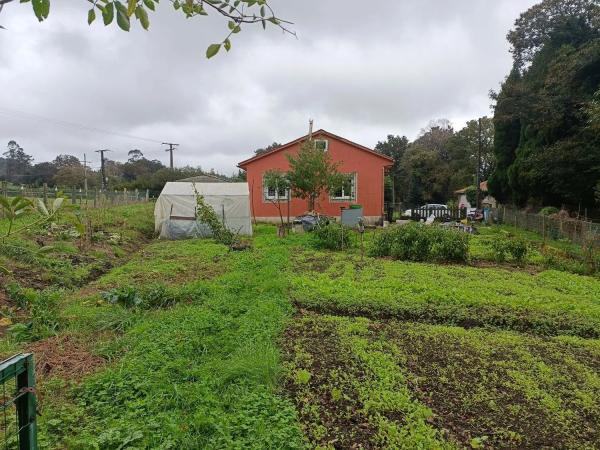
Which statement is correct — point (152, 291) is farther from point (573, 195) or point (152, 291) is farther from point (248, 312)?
point (573, 195)

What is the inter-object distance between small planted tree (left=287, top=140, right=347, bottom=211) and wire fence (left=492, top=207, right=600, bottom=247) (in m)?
9.10

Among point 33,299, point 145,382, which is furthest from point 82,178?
point 145,382

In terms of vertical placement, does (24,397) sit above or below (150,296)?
above

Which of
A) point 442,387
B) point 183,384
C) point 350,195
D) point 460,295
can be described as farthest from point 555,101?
point 183,384

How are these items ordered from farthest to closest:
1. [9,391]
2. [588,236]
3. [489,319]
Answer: [588,236] → [489,319] → [9,391]

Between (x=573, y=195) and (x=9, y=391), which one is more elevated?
(x=573, y=195)

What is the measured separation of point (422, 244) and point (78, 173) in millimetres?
48923

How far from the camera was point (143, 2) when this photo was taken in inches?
46.4

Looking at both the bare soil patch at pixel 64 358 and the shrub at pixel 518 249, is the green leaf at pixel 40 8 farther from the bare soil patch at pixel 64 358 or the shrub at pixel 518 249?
the shrub at pixel 518 249

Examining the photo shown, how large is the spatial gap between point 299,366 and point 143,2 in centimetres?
364

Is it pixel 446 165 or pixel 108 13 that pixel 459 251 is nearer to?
pixel 108 13

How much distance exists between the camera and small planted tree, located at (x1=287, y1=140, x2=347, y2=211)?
1827 cm

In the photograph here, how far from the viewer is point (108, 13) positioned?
108 centimetres

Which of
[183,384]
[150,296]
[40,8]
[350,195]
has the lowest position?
[183,384]
